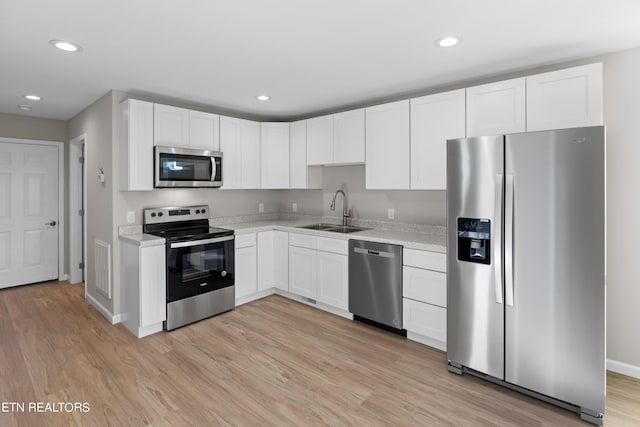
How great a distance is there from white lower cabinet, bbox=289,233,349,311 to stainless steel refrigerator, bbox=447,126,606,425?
132 cm

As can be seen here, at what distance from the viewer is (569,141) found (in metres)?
2.11

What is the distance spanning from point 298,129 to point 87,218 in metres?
2.85

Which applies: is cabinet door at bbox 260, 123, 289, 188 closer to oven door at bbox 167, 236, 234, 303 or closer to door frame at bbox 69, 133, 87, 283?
oven door at bbox 167, 236, 234, 303

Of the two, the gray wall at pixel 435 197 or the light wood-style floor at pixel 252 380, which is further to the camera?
the gray wall at pixel 435 197

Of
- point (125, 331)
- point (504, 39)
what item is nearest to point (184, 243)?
point (125, 331)

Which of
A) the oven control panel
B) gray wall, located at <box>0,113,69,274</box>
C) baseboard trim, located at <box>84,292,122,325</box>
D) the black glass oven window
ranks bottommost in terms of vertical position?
baseboard trim, located at <box>84,292,122,325</box>

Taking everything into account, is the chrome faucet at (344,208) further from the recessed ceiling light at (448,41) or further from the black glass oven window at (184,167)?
the recessed ceiling light at (448,41)

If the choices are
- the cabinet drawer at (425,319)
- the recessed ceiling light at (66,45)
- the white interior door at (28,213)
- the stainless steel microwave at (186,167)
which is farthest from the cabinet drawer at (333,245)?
the white interior door at (28,213)

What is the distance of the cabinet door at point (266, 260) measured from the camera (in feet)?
14.1

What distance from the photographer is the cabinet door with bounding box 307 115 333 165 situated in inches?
162

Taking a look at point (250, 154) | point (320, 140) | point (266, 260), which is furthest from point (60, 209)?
point (320, 140)

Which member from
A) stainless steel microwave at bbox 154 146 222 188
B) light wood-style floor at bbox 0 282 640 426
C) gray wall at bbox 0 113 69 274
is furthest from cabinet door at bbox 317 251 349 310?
gray wall at bbox 0 113 69 274

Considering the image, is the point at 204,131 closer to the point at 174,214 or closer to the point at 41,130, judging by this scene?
the point at 174,214

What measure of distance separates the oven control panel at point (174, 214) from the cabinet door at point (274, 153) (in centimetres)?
87
